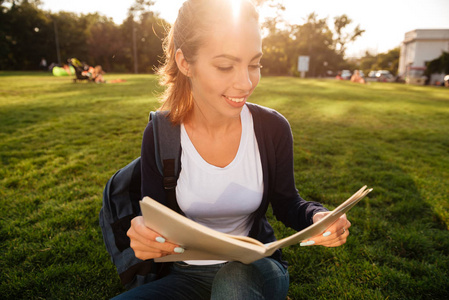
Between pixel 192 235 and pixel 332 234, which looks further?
pixel 332 234

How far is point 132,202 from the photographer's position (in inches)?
68.5

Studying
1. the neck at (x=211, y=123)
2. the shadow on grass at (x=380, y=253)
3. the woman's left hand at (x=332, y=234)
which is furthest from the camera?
the shadow on grass at (x=380, y=253)

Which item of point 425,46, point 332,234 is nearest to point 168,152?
point 332,234

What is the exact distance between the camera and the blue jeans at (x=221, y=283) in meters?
1.22

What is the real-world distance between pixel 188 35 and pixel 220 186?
2.73ft

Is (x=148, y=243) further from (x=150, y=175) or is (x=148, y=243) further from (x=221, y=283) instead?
(x=150, y=175)

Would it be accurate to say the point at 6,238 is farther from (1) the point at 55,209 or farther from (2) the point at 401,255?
(2) the point at 401,255

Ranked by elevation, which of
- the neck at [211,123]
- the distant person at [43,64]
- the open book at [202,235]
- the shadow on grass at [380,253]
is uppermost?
the distant person at [43,64]

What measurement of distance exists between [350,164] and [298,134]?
1.98 metres

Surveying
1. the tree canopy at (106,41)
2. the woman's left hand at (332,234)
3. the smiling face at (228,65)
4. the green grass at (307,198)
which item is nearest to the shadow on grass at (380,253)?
the green grass at (307,198)

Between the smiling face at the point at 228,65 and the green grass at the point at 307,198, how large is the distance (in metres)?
1.57

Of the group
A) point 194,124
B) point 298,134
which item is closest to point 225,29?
point 194,124

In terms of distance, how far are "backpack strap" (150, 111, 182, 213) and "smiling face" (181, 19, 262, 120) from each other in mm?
272

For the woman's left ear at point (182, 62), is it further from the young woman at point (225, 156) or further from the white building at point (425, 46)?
the white building at point (425, 46)
